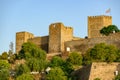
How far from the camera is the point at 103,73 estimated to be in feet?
127

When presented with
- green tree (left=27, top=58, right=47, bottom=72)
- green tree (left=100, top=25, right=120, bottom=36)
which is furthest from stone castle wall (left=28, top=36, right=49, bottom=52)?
green tree (left=27, top=58, right=47, bottom=72)

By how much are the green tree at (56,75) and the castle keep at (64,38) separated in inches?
312

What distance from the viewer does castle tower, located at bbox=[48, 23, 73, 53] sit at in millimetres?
51125

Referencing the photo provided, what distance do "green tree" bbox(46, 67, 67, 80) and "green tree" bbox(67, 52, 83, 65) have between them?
3.50 metres

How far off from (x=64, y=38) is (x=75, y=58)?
20.2 feet

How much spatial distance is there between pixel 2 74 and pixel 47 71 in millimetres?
3482

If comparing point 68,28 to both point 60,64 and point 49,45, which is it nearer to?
point 49,45

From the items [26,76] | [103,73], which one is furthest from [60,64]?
[103,73]

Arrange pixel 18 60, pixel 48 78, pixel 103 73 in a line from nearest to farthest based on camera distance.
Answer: pixel 103 73 → pixel 48 78 → pixel 18 60

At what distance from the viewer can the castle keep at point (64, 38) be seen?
5035 centimetres

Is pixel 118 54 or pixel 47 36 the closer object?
pixel 118 54

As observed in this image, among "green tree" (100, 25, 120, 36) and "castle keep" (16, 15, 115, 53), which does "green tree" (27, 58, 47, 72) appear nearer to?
"castle keep" (16, 15, 115, 53)

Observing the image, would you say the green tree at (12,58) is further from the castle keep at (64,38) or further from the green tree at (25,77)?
the green tree at (25,77)

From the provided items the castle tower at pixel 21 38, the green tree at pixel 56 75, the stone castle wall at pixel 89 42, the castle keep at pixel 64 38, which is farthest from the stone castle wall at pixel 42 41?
the green tree at pixel 56 75
